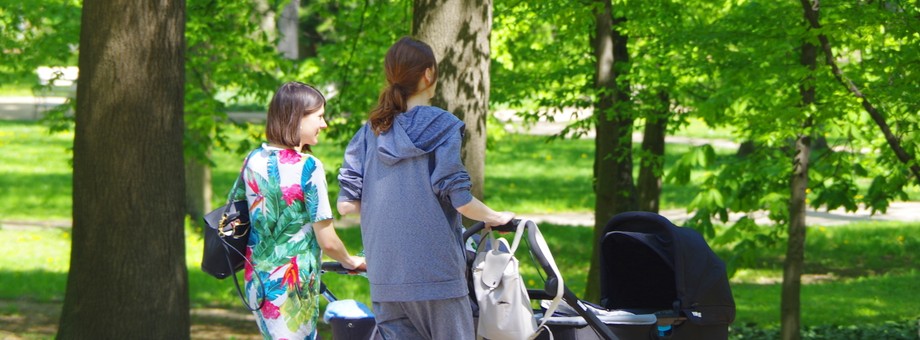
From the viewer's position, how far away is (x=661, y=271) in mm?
5082

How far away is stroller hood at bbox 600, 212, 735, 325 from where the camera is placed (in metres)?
4.74

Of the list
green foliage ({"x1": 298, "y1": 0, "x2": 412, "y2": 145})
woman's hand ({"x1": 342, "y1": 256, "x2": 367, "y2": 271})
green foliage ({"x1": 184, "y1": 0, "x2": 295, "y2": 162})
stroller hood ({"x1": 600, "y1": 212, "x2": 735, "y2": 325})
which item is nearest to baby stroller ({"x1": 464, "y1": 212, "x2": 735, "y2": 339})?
stroller hood ({"x1": 600, "y1": 212, "x2": 735, "y2": 325})

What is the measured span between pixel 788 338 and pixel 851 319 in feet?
11.2

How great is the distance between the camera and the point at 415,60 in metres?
4.20

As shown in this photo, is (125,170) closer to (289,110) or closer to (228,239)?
(228,239)

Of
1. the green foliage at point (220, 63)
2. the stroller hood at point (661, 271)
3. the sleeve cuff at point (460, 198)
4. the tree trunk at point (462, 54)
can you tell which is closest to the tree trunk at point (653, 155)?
the green foliage at point (220, 63)

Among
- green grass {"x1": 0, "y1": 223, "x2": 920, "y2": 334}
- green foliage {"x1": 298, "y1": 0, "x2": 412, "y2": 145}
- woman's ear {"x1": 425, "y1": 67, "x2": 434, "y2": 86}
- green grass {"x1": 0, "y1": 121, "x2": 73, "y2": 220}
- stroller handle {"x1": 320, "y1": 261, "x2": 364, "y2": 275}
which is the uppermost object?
green foliage {"x1": 298, "y1": 0, "x2": 412, "y2": 145}

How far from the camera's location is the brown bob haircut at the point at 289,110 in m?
4.50

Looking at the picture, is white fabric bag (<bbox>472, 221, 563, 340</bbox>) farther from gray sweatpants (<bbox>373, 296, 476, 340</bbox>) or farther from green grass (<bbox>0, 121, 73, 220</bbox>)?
green grass (<bbox>0, 121, 73, 220</bbox>)

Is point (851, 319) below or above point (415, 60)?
below

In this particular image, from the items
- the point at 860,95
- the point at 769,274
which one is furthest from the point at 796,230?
the point at 769,274

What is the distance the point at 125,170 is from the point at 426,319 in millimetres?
3253

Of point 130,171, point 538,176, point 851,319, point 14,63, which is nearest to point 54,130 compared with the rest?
point 14,63

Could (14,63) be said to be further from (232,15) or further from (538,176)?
(538,176)
